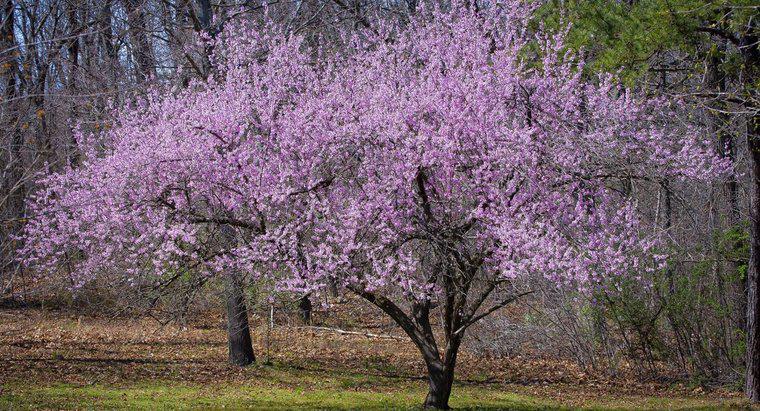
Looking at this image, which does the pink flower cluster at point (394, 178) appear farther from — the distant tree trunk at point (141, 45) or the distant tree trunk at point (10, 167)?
the distant tree trunk at point (141, 45)

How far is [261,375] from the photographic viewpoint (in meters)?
12.6

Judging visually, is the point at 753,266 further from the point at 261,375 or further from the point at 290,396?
the point at 261,375

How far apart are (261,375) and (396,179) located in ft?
21.4

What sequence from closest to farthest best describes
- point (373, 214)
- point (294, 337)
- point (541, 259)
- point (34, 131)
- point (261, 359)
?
point (541, 259) → point (373, 214) → point (261, 359) → point (34, 131) → point (294, 337)

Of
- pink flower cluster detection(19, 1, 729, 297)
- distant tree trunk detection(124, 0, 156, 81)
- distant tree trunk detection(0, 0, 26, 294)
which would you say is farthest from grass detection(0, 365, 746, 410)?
distant tree trunk detection(124, 0, 156, 81)

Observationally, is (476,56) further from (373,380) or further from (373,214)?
(373,380)

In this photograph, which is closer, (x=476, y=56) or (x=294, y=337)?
(x=476, y=56)

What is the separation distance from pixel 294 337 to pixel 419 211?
9.47 m

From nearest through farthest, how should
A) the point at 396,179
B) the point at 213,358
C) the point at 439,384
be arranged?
the point at 396,179, the point at 439,384, the point at 213,358

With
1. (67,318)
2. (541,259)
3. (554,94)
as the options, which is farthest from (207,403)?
(67,318)

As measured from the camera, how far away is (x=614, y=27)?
1030 centimetres

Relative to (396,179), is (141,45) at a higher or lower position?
higher

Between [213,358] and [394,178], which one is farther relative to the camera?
[213,358]

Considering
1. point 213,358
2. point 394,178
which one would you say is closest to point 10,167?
point 213,358
